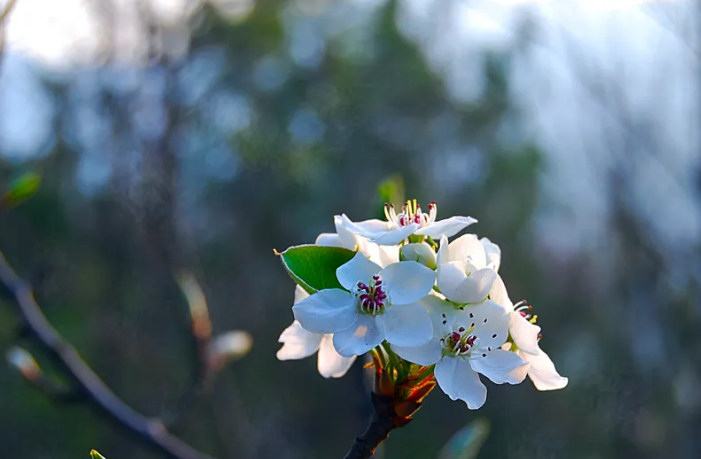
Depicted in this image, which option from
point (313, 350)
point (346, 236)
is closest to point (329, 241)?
point (346, 236)

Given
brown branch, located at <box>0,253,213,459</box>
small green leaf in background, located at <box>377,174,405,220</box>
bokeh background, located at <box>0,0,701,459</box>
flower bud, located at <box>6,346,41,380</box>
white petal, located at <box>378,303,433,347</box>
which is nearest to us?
white petal, located at <box>378,303,433,347</box>

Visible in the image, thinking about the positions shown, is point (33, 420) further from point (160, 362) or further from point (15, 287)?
point (15, 287)

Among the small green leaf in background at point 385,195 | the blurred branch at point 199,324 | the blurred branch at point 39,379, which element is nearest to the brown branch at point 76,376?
the blurred branch at point 39,379

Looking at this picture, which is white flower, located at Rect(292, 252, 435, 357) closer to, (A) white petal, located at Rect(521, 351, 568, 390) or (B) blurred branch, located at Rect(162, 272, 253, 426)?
(A) white petal, located at Rect(521, 351, 568, 390)

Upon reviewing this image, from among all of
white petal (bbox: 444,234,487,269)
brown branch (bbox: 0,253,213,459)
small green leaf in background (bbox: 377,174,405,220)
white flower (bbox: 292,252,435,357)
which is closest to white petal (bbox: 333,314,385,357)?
white flower (bbox: 292,252,435,357)

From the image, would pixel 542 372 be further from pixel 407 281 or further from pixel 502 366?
pixel 407 281

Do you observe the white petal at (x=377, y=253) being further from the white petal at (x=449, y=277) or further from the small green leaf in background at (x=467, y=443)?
the small green leaf in background at (x=467, y=443)

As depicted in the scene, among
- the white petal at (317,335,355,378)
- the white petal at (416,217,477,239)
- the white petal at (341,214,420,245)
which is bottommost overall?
the white petal at (317,335,355,378)
